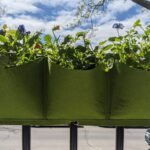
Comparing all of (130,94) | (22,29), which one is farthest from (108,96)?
(22,29)

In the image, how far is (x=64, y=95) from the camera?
1.57 m

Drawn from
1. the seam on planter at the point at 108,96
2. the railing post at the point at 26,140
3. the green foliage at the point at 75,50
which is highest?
the green foliage at the point at 75,50

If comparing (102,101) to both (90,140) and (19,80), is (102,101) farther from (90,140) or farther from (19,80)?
(90,140)

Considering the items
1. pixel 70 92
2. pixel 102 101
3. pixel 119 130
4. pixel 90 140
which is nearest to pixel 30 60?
pixel 70 92

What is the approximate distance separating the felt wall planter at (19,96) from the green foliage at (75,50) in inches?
2.3

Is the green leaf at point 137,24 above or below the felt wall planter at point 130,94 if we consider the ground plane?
above

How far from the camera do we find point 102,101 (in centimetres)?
158

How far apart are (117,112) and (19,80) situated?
425 mm

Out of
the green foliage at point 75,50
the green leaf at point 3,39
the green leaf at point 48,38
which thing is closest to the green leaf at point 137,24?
the green foliage at point 75,50

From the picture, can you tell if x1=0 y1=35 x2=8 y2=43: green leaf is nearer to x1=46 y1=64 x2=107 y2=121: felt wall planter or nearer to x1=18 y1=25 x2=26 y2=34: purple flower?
x1=18 y1=25 x2=26 y2=34: purple flower

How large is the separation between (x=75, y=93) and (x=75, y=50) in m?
0.18

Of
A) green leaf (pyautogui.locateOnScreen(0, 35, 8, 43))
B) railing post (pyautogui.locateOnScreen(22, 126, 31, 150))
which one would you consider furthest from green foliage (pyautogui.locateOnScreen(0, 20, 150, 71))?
railing post (pyautogui.locateOnScreen(22, 126, 31, 150))

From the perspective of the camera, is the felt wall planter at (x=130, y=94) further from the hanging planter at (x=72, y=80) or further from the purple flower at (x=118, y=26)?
the purple flower at (x=118, y=26)

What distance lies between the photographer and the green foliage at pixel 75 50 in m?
1.57
